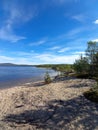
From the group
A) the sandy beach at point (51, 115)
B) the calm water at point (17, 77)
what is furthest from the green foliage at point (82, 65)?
the sandy beach at point (51, 115)

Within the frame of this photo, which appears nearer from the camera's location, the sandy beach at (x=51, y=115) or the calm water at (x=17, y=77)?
the sandy beach at (x=51, y=115)

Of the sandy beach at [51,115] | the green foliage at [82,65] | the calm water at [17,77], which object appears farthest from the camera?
the green foliage at [82,65]

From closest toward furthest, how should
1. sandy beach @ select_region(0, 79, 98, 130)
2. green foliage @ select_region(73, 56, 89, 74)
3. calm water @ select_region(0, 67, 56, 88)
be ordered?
sandy beach @ select_region(0, 79, 98, 130)
calm water @ select_region(0, 67, 56, 88)
green foliage @ select_region(73, 56, 89, 74)

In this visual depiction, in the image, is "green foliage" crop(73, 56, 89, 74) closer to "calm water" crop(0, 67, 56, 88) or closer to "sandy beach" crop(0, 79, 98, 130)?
"calm water" crop(0, 67, 56, 88)

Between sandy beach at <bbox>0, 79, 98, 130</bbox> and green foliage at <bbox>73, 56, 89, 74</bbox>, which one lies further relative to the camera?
green foliage at <bbox>73, 56, 89, 74</bbox>

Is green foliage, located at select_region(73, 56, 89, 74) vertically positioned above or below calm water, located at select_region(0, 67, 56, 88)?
above

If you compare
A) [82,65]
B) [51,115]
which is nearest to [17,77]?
[82,65]

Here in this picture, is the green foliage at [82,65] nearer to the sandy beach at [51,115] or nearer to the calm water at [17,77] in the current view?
the calm water at [17,77]

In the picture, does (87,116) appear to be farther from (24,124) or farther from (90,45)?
(90,45)

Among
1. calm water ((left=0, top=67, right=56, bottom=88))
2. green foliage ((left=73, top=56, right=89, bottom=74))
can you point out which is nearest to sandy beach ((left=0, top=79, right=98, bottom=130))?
calm water ((left=0, top=67, right=56, bottom=88))

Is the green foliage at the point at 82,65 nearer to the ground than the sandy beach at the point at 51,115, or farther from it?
farther from it

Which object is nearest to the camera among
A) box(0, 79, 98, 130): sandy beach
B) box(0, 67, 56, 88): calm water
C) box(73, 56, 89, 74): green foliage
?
box(0, 79, 98, 130): sandy beach

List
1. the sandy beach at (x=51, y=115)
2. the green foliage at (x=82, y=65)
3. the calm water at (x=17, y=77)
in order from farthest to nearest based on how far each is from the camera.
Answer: the green foliage at (x=82, y=65) → the calm water at (x=17, y=77) → the sandy beach at (x=51, y=115)

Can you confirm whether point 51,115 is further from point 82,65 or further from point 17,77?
point 17,77
